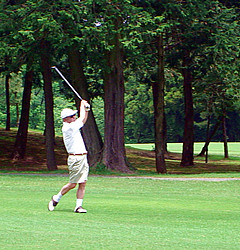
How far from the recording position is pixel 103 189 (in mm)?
20203

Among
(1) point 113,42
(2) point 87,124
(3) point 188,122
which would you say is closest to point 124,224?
(1) point 113,42

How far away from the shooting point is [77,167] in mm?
11891

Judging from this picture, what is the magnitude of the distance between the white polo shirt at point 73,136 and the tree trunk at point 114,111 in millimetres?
18009

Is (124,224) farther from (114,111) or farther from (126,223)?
(114,111)

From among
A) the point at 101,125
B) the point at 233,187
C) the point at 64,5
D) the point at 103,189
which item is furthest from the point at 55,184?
the point at 101,125

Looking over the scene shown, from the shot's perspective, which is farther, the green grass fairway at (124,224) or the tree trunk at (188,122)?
the tree trunk at (188,122)

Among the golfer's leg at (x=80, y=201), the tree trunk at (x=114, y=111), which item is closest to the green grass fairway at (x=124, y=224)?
the golfer's leg at (x=80, y=201)

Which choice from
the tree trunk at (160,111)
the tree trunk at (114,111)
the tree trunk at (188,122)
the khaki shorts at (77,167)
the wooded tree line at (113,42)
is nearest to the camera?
the khaki shorts at (77,167)

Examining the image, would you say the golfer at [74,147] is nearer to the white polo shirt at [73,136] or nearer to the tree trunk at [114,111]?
the white polo shirt at [73,136]

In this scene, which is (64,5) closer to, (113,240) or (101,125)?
(113,240)

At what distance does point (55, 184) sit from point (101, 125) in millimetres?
94576

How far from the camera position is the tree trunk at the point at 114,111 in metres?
30.0

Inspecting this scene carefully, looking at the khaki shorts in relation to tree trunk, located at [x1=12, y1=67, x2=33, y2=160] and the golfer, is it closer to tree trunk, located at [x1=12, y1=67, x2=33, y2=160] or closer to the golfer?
the golfer

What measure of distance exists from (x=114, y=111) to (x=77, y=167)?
1871 cm
